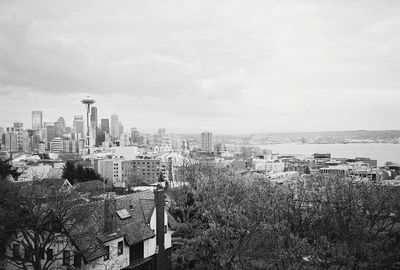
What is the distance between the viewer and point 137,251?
26375 mm

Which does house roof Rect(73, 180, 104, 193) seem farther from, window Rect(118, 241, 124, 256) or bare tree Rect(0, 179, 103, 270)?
bare tree Rect(0, 179, 103, 270)

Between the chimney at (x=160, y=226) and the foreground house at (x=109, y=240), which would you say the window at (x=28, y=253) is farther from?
the chimney at (x=160, y=226)

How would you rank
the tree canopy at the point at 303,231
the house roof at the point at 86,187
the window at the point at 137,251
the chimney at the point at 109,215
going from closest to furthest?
the tree canopy at the point at 303,231 < the chimney at the point at 109,215 < the window at the point at 137,251 < the house roof at the point at 86,187

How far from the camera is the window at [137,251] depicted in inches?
1022

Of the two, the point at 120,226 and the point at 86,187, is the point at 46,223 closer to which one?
the point at 120,226

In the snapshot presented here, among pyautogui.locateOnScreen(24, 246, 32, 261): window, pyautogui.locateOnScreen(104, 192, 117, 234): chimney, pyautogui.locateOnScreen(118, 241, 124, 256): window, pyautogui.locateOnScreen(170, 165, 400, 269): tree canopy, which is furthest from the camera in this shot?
pyautogui.locateOnScreen(118, 241, 124, 256): window

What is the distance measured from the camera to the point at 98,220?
23672 mm

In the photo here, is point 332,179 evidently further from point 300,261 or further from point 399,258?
point 300,261

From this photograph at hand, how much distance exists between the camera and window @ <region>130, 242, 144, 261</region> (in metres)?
26.0

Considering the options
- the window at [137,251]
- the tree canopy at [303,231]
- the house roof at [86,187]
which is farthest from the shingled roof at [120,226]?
the house roof at [86,187]

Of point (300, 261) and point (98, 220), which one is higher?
point (98, 220)

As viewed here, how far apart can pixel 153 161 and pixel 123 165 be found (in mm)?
11898

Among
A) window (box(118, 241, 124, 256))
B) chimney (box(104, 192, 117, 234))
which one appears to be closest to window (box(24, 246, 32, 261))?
chimney (box(104, 192, 117, 234))

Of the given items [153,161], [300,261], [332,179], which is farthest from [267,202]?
[153,161]
